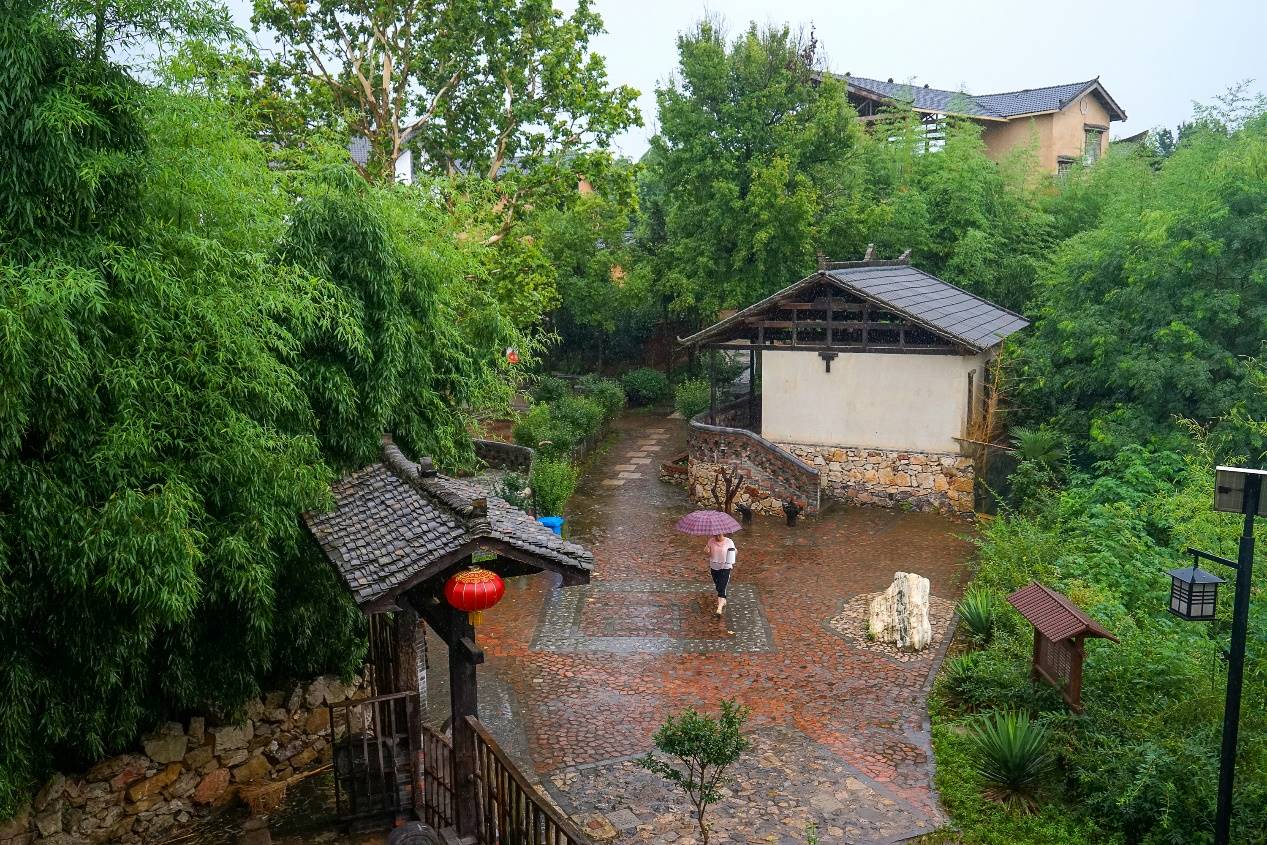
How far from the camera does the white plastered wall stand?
62.1 ft

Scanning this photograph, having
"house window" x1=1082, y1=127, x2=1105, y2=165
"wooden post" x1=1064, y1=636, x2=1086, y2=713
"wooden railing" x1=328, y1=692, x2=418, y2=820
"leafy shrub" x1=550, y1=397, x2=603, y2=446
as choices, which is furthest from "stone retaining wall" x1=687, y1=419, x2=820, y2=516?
"house window" x1=1082, y1=127, x2=1105, y2=165

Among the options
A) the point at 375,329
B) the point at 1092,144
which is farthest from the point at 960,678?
the point at 1092,144

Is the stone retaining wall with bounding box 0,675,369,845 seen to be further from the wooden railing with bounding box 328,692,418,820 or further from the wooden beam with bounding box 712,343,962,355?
the wooden beam with bounding box 712,343,962,355

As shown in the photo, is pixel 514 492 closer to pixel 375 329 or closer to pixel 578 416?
pixel 578 416

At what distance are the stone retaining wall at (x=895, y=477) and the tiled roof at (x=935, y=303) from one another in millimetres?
2486

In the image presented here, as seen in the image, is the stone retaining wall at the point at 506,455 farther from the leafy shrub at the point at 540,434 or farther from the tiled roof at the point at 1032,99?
the tiled roof at the point at 1032,99

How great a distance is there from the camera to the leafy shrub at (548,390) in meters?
26.5

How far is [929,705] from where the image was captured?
35.6 ft

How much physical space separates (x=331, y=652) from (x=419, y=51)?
41.3ft

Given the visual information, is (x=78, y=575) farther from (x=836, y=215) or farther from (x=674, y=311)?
(x=674, y=311)

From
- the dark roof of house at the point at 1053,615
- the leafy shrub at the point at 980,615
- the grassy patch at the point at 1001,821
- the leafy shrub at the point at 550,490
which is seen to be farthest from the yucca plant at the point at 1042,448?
the grassy patch at the point at 1001,821

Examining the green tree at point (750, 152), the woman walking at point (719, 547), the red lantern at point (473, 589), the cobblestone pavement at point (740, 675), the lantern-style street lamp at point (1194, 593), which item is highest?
the green tree at point (750, 152)

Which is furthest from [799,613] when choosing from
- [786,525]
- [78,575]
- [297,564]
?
[78,575]

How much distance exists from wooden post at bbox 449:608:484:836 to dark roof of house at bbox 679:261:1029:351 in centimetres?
1280
